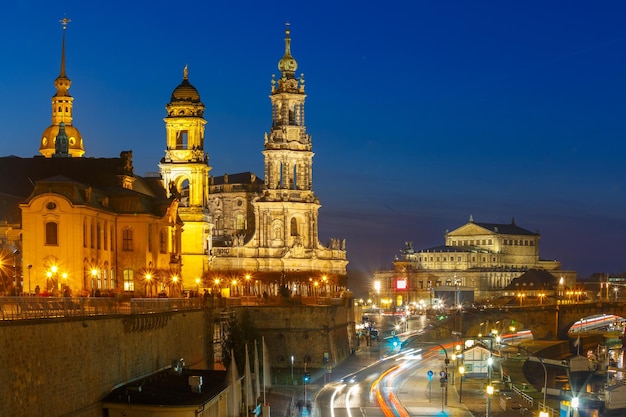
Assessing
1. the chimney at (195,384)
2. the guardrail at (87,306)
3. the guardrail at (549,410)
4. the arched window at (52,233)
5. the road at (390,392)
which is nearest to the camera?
the guardrail at (87,306)

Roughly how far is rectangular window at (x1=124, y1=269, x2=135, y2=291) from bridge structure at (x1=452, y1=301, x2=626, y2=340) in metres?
65.5

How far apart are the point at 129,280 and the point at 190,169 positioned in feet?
116

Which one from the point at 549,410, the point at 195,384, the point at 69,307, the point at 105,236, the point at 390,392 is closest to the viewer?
the point at 69,307

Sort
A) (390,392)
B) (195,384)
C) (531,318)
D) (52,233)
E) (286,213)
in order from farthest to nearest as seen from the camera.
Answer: (531,318) → (286,213) → (390,392) → (52,233) → (195,384)

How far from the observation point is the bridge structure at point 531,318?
140 meters

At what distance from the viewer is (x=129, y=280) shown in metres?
80.5

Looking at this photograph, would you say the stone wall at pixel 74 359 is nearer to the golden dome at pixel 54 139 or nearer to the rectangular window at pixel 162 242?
the rectangular window at pixel 162 242

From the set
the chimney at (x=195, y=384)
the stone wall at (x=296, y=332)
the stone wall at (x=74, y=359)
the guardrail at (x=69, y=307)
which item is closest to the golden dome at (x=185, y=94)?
the stone wall at (x=296, y=332)

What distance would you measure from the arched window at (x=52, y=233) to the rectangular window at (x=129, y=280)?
1229 cm

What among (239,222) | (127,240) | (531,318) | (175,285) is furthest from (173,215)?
(531,318)

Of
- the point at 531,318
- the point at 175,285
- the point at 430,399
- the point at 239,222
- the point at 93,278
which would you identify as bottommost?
the point at 430,399

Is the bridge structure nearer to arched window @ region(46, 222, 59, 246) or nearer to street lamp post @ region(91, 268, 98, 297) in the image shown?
street lamp post @ region(91, 268, 98, 297)

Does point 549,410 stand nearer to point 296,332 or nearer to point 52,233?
point 296,332

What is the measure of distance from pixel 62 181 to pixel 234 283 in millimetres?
46251
